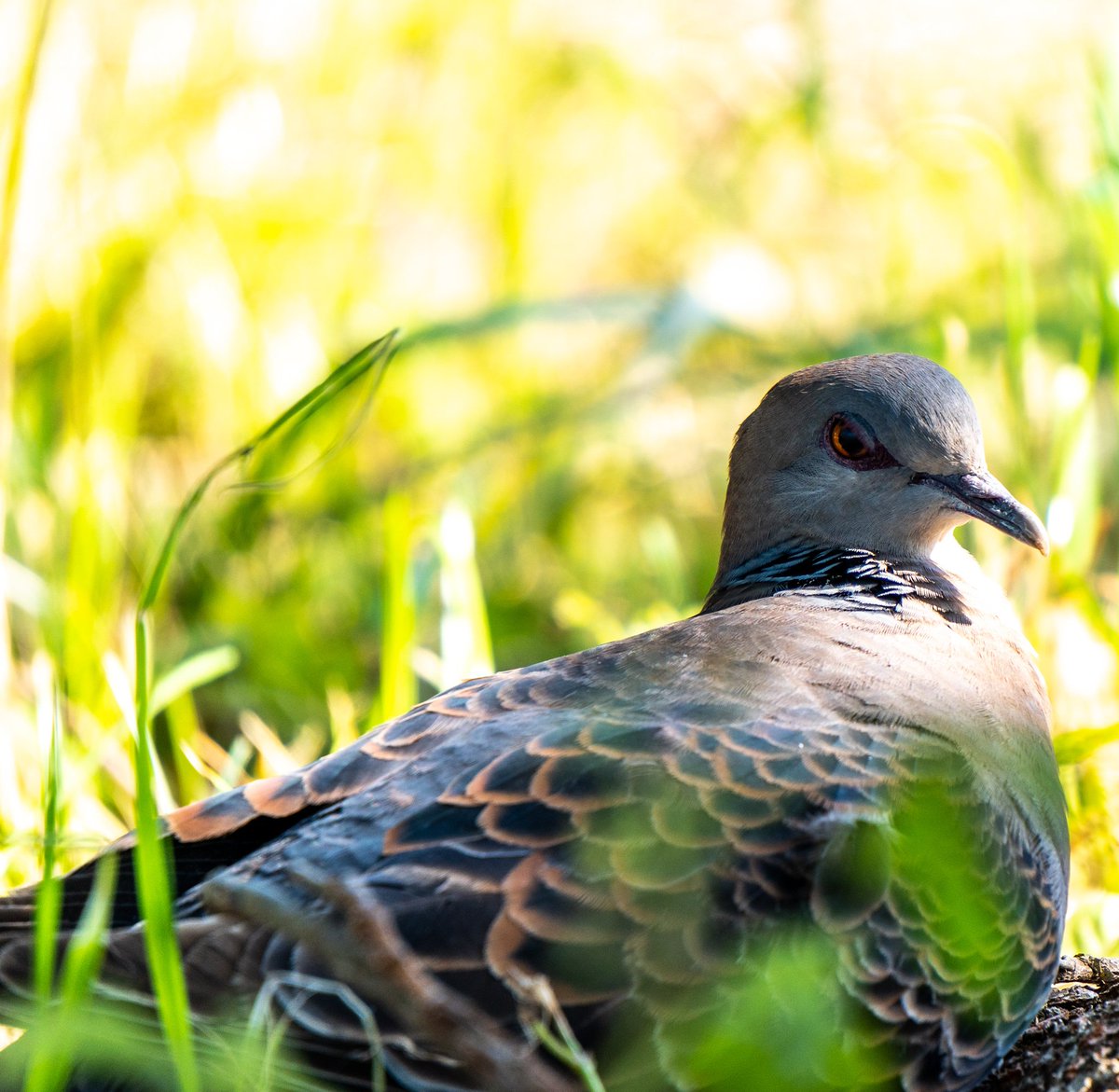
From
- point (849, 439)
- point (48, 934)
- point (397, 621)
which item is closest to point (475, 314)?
point (397, 621)

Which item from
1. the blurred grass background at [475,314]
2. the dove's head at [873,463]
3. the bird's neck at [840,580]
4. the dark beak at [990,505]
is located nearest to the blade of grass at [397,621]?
the blurred grass background at [475,314]

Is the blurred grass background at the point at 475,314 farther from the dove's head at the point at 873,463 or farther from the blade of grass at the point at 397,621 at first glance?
the dove's head at the point at 873,463

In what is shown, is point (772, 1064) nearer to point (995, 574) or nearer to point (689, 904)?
point (689, 904)

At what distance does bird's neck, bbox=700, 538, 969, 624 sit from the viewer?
3.23 m

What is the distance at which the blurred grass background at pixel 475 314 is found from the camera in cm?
415

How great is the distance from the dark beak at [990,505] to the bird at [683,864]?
0.98ft

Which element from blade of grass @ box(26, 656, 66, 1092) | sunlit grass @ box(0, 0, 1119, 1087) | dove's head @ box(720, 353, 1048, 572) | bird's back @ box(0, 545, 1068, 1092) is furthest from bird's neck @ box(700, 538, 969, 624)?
blade of grass @ box(26, 656, 66, 1092)

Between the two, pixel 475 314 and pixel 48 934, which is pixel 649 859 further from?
pixel 475 314

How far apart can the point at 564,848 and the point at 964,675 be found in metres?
0.96

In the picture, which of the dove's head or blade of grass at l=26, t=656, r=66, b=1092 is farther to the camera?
the dove's head

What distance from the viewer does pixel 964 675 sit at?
2.96 m

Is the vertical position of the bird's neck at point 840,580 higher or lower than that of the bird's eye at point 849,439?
lower

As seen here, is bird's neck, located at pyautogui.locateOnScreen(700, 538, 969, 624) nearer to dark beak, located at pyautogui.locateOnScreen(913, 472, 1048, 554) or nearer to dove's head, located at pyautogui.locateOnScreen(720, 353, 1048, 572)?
dove's head, located at pyautogui.locateOnScreen(720, 353, 1048, 572)

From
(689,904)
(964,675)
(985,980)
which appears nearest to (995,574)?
(964,675)
